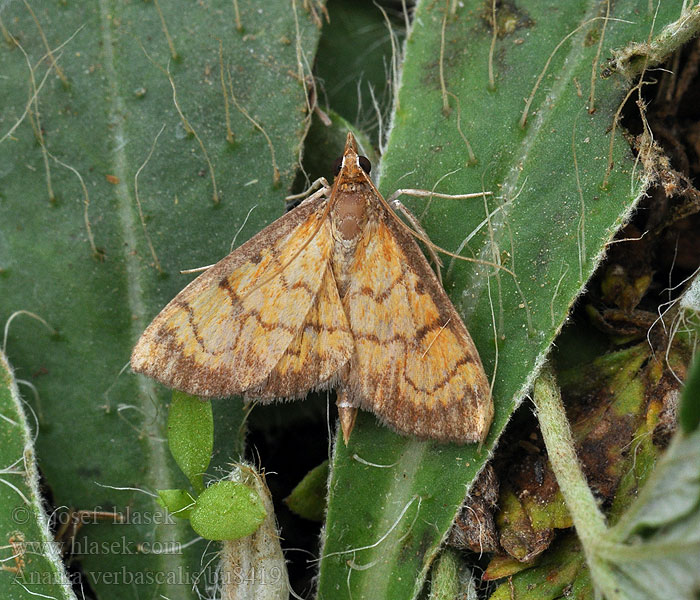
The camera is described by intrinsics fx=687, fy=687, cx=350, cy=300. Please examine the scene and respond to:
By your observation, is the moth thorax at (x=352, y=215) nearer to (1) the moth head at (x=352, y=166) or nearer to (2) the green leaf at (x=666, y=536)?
(1) the moth head at (x=352, y=166)

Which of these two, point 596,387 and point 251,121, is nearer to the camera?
point 596,387

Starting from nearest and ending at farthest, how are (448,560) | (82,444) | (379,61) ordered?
1. (448,560)
2. (82,444)
3. (379,61)

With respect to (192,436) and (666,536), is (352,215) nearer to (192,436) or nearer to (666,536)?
(192,436)

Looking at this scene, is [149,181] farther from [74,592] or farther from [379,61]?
[74,592]

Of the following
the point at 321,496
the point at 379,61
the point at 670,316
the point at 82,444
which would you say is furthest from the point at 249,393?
the point at 379,61

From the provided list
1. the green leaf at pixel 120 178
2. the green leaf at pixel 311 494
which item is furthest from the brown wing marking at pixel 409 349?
the green leaf at pixel 120 178

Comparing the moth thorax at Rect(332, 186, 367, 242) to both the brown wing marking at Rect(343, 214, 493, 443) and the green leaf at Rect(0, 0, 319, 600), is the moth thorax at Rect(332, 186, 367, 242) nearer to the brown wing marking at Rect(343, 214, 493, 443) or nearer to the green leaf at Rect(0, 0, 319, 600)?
the brown wing marking at Rect(343, 214, 493, 443)

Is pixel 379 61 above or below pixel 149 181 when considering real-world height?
above
